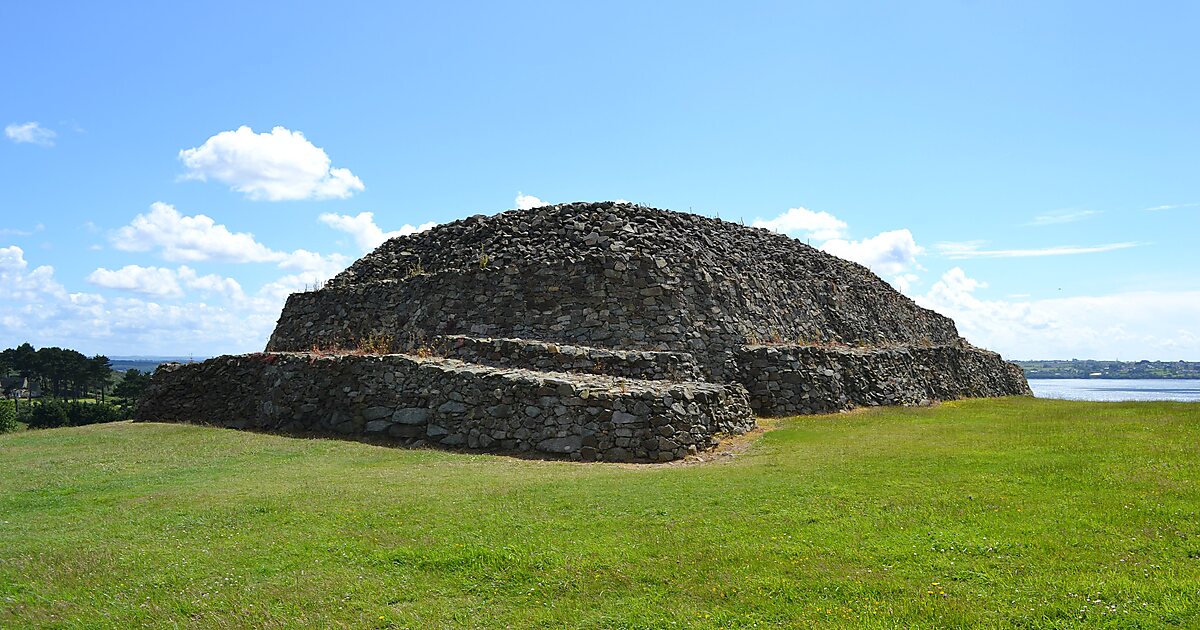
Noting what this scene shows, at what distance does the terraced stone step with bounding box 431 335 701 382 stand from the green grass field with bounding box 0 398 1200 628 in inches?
223

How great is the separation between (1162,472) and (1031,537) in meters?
4.71

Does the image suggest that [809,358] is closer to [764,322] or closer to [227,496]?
[764,322]

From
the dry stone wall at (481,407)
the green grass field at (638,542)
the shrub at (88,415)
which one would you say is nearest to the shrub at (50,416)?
the shrub at (88,415)

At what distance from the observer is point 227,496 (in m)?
12.4

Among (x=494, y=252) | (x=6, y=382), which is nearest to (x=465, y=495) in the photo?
(x=494, y=252)

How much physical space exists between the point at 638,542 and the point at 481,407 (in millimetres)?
10390

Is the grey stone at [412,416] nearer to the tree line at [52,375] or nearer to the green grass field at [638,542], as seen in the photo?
the green grass field at [638,542]

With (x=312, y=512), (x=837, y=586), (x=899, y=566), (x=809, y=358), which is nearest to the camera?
(x=837, y=586)

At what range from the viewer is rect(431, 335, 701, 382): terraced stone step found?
20953 mm

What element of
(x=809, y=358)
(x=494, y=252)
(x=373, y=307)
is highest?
(x=494, y=252)

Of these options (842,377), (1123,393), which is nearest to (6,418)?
(842,377)

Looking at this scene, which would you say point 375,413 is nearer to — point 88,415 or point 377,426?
point 377,426

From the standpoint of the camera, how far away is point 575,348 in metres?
21.6

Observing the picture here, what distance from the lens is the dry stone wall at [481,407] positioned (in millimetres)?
Result: 17250
